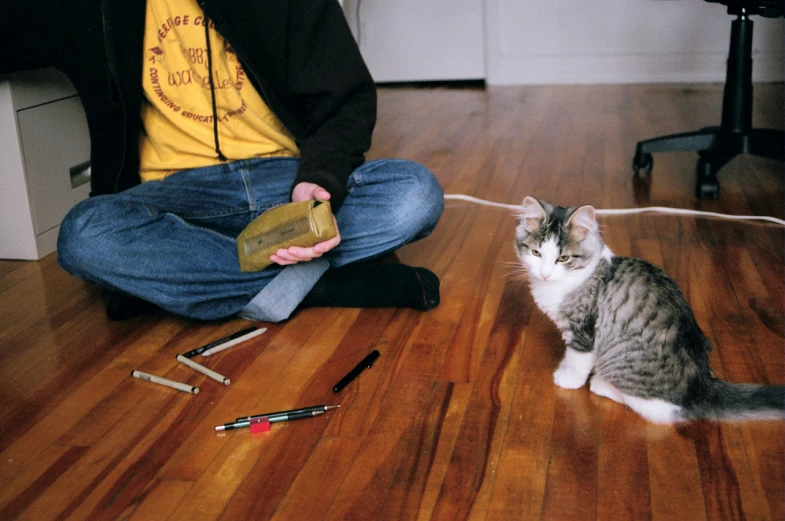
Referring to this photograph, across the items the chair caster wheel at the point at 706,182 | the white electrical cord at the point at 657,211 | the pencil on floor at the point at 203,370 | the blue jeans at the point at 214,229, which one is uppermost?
the blue jeans at the point at 214,229

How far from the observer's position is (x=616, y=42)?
3994mm

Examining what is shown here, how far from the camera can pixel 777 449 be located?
1185mm

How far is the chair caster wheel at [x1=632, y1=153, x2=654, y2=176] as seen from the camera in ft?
8.54

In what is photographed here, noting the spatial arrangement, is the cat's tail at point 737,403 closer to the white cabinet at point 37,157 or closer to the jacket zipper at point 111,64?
the jacket zipper at point 111,64

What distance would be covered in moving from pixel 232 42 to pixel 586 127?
1951mm

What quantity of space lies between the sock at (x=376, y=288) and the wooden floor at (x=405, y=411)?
0.09 ft

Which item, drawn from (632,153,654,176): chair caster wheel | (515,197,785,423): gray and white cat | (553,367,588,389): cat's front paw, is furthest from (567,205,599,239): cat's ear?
(632,153,654,176): chair caster wheel

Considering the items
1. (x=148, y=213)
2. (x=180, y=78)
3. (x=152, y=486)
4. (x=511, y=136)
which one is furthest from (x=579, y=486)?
(x=511, y=136)

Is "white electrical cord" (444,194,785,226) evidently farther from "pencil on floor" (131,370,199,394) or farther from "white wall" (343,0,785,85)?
"white wall" (343,0,785,85)

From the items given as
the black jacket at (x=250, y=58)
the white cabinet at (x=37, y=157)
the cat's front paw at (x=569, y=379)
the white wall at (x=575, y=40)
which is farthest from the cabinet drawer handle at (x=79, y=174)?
the white wall at (x=575, y=40)

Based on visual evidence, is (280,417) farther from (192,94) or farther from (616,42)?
(616,42)

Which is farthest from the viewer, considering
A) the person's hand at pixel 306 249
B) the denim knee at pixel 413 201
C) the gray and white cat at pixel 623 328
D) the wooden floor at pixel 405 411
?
the denim knee at pixel 413 201

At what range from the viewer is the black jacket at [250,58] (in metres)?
1.64

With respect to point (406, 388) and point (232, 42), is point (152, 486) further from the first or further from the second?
point (232, 42)
